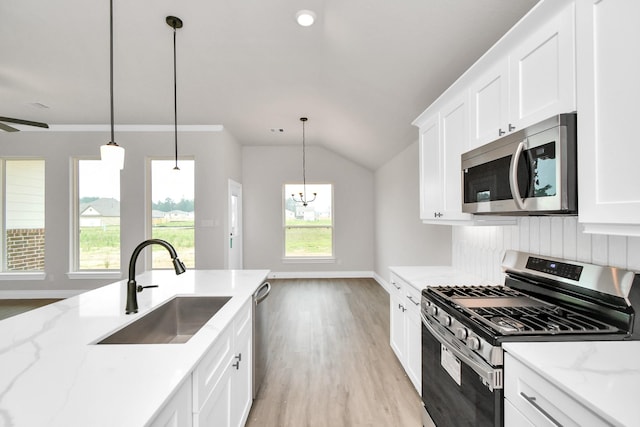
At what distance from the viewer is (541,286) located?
1715 millimetres

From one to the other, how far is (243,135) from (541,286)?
510 cm

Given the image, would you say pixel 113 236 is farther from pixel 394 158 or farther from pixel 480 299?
pixel 480 299

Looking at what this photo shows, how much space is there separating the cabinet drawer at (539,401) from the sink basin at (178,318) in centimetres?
150

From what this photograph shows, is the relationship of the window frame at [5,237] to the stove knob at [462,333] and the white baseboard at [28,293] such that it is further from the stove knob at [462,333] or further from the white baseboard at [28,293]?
the stove knob at [462,333]

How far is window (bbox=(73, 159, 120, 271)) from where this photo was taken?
5.09 meters

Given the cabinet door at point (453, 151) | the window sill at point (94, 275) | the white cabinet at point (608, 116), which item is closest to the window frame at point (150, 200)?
the window sill at point (94, 275)

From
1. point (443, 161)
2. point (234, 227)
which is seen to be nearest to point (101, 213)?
point (234, 227)

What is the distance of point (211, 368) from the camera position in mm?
1265

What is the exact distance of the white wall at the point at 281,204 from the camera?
659 cm

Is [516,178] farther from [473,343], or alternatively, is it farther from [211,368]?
[211,368]

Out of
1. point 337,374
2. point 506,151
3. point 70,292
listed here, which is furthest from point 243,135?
point 506,151

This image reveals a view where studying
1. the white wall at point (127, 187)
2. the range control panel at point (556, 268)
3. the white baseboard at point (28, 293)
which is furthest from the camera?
the white baseboard at point (28, 293)

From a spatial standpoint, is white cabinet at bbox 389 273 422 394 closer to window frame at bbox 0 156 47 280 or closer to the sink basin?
the sink basin

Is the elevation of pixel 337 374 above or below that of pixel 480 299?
below
